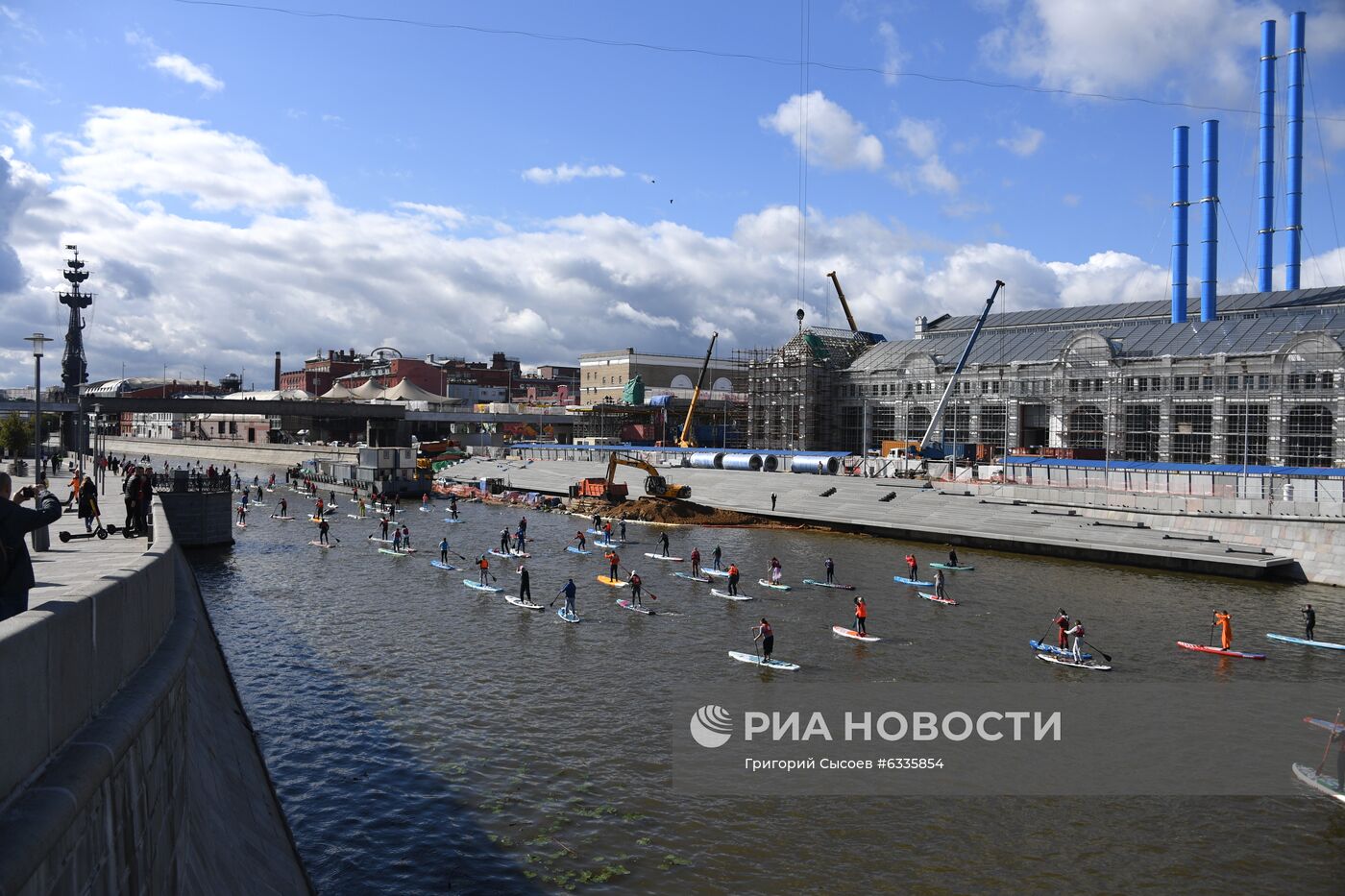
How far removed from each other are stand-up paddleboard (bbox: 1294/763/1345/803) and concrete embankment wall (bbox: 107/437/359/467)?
125 meters

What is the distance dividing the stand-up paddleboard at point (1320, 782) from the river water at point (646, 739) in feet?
1.28

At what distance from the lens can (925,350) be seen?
111 meters

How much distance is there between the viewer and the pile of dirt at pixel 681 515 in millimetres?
68688

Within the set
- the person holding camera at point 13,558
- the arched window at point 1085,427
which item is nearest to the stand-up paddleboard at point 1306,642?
the person holding camera at point 13,558

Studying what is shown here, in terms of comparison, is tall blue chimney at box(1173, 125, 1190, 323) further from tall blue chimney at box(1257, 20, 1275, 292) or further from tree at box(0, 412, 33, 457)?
tree at box(0, 412, 33, 457)

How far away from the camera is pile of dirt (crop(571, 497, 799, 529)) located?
68.7m

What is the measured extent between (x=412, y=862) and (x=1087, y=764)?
14457mm

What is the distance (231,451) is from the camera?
553 ft

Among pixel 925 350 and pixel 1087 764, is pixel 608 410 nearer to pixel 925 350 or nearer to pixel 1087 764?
pixel 925 350

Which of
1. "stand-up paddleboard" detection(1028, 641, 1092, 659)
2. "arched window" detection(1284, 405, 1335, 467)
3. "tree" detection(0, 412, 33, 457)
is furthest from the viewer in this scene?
"tree" detection(0, 412, 33, 457)

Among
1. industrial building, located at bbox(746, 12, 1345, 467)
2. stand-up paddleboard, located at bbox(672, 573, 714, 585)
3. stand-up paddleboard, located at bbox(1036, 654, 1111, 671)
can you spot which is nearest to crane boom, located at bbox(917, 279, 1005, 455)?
industrial building, located at bbox(746, 12, 1345, 467)

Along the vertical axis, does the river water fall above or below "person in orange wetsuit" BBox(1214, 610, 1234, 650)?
below

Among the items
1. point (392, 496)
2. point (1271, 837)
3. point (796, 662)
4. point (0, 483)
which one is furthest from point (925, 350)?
point (0, 483)

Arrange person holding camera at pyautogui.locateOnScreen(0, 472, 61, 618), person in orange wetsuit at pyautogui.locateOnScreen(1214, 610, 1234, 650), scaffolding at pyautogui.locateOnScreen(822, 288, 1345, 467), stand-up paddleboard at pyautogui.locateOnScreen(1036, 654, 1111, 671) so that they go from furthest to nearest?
scaffolding at pyautogui.locateOnScreen(822, 288, 1345, 467), person in orange wetsuit at pyautogui.locateOnScreen(1214, 610, 1234, 650), stand-up paddleboard at pyautogui.locateOnScreen(1036, 654, 1111, 671), person holding camera at pyautogui.locateOnScreen(0, 472, 61, 618)
